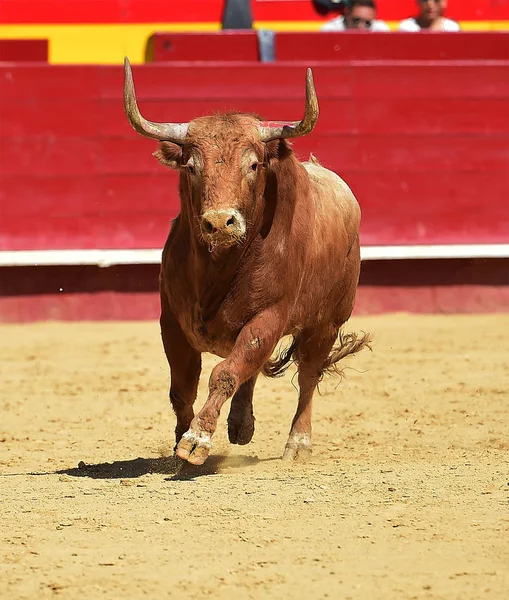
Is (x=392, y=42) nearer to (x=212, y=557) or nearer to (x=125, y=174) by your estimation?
(x=125, y=174)

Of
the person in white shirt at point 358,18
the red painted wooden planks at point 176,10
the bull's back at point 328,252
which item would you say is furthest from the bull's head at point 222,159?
the red painted wooden planks at point 176,10

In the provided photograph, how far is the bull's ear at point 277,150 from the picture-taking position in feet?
14.9

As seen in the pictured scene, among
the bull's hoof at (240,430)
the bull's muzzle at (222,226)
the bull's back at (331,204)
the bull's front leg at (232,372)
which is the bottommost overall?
the bull's hoof at (240,430)

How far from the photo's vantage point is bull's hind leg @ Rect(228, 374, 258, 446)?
199 inches

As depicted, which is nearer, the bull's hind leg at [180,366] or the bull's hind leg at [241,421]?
the bull's hind leg at [180,366]

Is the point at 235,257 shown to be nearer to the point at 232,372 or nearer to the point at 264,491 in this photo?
the point at 232,372

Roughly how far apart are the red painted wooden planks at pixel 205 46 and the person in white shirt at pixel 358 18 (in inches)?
24.0

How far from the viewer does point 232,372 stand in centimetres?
431

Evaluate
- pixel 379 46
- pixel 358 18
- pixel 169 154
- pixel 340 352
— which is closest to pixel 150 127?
pixel 169 154

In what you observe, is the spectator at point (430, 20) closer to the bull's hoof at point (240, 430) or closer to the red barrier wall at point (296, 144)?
the red barrier wall at point (296, 144)

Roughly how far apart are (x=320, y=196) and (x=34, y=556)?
2.29m

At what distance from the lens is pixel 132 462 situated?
4.92 metres

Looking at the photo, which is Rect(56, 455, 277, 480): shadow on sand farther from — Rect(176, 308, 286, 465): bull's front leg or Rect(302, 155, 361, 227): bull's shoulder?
Rect(302, 155, 361, 227): bull's shoulder

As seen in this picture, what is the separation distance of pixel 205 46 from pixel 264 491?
18.4 ft
